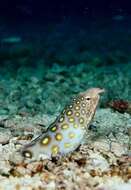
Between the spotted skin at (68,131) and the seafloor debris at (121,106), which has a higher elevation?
the spotted skin at (68,131)

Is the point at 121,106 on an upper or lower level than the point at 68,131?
lower

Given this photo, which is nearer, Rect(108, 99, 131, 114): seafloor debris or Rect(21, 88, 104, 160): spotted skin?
Rect(21, 88, 104, 160): spotted skin

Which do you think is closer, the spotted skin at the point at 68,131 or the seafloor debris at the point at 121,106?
the spotted skin at the point at 68,131

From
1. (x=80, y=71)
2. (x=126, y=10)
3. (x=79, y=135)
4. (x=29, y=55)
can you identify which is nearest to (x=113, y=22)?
(x=126, y=10)

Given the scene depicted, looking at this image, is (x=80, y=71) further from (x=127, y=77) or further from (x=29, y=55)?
(x=29, y=55)

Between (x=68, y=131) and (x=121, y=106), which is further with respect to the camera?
(x=121, y=106)

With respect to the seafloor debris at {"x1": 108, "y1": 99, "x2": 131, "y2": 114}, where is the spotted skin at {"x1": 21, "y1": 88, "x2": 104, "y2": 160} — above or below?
above
